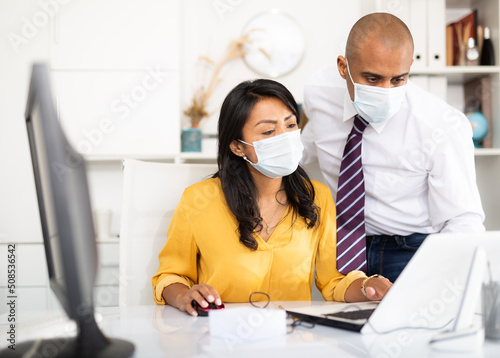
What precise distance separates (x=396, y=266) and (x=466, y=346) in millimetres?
940

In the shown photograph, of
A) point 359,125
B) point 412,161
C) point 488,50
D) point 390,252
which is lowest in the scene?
point 390,252

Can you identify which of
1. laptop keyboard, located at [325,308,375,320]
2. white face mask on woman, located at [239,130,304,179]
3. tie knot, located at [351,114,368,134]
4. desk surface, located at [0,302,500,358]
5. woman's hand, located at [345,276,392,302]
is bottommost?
woman's hand, located at [345,276,392,302]

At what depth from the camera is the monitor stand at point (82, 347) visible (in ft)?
2.49

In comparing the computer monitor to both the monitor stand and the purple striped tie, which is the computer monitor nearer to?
the monitor stand

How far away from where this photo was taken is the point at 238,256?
1.52 m

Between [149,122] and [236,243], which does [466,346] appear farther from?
[149,122]

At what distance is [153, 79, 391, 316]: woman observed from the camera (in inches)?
59.6

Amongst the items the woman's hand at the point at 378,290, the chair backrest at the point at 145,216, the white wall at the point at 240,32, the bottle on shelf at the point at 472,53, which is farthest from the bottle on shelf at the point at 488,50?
the woman's hand at the point at 378,290

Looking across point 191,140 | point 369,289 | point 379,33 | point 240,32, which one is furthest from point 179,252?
point 240,32

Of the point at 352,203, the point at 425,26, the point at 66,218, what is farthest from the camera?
the point at 425,26

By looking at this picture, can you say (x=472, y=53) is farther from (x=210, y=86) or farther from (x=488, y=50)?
(x=210, y=86)

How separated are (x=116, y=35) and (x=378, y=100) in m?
1.75

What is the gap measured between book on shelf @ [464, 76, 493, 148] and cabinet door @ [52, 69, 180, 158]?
1767mm

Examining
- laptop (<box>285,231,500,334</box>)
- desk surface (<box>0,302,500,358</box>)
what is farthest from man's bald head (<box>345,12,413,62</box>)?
desk surface (<box>0,302,500,358</box>)
